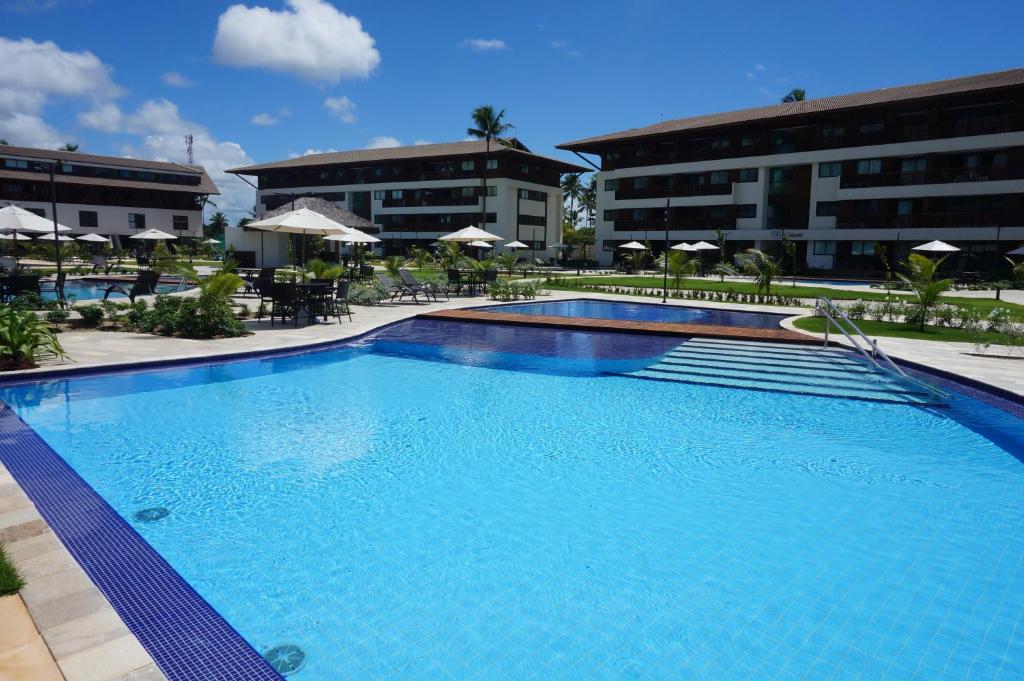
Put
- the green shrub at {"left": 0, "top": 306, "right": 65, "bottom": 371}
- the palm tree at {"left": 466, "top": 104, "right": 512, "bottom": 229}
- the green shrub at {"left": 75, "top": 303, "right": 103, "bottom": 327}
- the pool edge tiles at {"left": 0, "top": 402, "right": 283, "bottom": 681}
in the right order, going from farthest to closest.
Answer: the palm tree at {"left": 466, "top": 104, "right": 512, "bottom": 229}, the green shrub at {"left": 75, "top": 303, "right": 103, "bottom": 327}, the green shrub at {"left": 0, "top": 306, "right": 65, "bottom": 371}, the pool edge tiles at {"left": 0, "top": 402, "right": 283, "bottom": 681}

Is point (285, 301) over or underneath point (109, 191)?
underneath

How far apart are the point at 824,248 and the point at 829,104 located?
9500 millimetres

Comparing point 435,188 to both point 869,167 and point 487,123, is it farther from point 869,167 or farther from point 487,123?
point 869,167

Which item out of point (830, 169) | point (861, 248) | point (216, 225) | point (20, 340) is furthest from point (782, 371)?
point (216, 225)

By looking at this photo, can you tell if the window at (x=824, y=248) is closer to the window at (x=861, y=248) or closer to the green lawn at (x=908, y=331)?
the window at (x=861, y=248)

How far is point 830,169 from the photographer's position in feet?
141

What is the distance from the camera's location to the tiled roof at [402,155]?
56.8 metres

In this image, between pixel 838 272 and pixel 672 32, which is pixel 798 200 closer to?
pixel 838 272

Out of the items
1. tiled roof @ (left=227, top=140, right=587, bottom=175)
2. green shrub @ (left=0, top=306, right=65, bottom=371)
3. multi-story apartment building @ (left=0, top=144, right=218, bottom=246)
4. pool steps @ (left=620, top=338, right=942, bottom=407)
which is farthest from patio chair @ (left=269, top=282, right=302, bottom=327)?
multi-story apartment building @ (left=0, top=144, right=218, bottom=246)

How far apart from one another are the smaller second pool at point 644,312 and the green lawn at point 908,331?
95cm

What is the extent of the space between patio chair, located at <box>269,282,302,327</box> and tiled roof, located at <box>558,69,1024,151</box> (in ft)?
127

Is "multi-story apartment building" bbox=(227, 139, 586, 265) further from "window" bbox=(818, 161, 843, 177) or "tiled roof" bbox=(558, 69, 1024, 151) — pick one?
"window" bbox=(818, 161, 843, 177)

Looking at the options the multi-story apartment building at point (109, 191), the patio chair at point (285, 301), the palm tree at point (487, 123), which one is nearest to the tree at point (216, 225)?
the multi-story apartment building at point (109, 191)

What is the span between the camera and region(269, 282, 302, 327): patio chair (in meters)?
14.5
